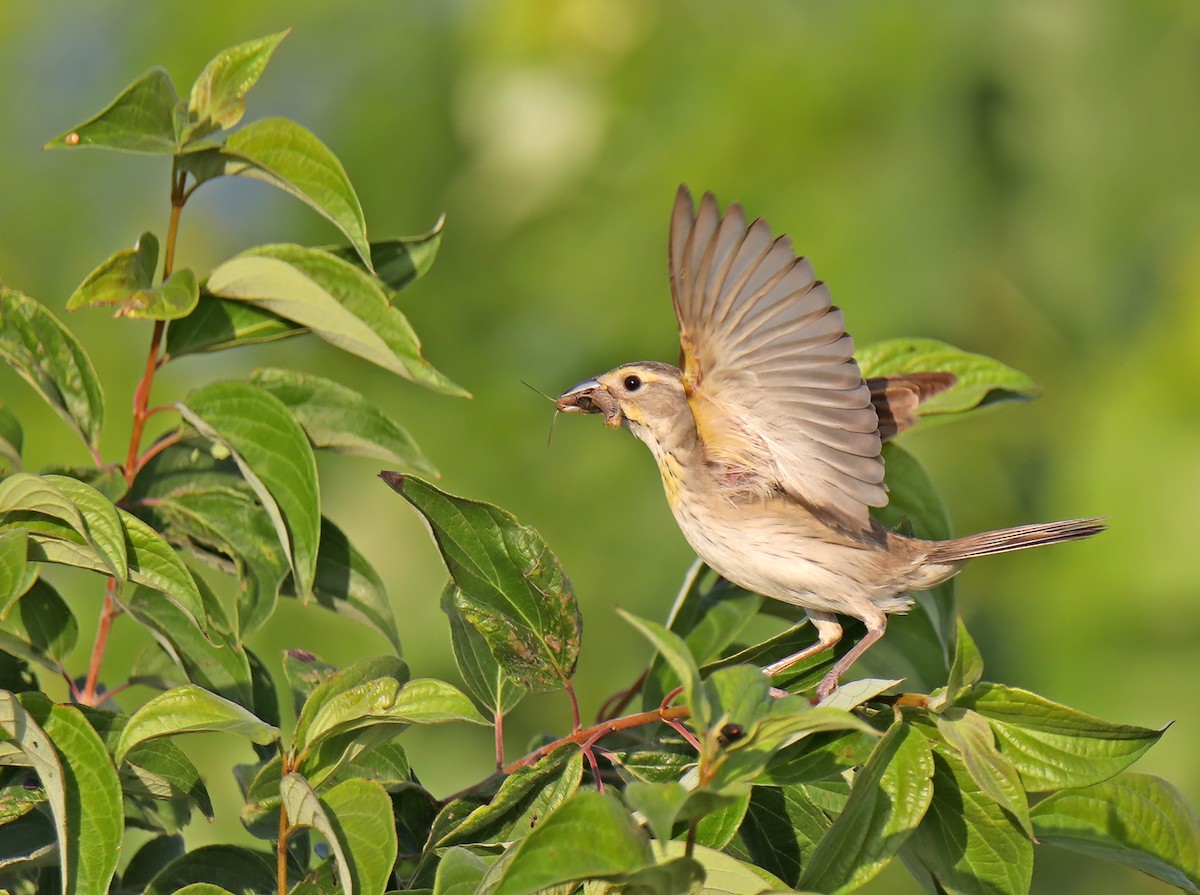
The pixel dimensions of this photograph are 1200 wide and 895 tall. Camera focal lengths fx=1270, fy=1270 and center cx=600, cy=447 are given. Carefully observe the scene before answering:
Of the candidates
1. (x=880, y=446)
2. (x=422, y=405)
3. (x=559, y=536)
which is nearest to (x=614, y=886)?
(x=880, y=446)

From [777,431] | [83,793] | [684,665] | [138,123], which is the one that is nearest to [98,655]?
[83,793]

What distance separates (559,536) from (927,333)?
2.06m

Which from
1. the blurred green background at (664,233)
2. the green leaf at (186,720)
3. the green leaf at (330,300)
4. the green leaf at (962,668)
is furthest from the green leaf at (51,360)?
the blurred green background at (664,233)

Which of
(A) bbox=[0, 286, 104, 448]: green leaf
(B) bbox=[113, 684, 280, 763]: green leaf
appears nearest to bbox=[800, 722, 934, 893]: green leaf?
(B) bbox=[113, 684, 280, 763]: green leaf

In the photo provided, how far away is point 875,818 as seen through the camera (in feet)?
6.46

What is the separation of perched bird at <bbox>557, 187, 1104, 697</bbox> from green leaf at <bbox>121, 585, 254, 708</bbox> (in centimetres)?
106

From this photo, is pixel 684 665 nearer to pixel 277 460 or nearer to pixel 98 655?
pixel 277 460

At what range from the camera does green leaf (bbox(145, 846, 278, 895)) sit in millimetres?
2207

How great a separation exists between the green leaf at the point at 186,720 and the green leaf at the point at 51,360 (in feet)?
2.85

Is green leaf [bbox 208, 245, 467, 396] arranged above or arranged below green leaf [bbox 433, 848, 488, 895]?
above

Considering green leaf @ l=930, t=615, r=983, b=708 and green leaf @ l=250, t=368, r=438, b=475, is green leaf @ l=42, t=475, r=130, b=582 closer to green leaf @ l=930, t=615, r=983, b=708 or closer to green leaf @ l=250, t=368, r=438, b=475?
green leaf @ l=250, t=368, r=438, b=475

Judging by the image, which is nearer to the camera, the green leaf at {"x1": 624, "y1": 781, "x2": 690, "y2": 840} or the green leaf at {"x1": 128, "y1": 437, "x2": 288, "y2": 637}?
the green leaf at {"x1": 624, "y1": 781, "x2": 690, "y2": 840}

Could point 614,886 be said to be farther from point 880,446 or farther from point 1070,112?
point 1070,112

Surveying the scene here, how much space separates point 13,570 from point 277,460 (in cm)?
53
